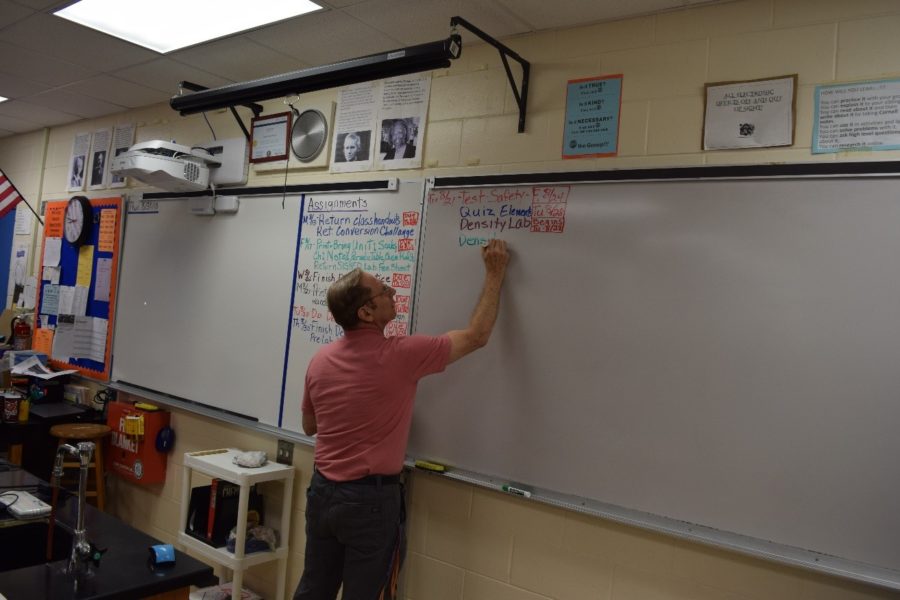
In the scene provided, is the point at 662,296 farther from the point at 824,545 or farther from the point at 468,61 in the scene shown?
the point at 468,61

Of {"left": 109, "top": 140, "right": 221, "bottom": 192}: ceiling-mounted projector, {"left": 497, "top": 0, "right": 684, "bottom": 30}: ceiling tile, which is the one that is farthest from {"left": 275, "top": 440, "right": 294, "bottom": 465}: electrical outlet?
{"left": 497, "top": 0, "right": 684, "bottom": 30}: ceiling tile

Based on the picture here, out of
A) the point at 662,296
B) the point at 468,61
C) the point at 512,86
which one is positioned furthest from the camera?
the point at 468,61

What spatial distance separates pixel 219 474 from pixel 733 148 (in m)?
2.45

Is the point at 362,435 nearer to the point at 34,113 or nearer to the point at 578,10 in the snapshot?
the point at 578,10

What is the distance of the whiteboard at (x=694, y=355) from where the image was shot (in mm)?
1738

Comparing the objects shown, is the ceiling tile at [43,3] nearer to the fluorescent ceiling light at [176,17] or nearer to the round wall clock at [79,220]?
the fluorescent ceiling light at [176,17]

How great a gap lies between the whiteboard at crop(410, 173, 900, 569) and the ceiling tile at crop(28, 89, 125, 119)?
114 inches

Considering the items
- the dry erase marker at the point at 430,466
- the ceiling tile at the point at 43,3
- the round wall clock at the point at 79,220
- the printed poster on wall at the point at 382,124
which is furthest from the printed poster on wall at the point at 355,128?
the round wall clock at the point at 79,220

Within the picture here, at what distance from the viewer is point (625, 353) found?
2090mm

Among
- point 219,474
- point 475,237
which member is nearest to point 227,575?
point 219,474

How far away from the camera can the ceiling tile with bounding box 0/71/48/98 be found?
3703mm

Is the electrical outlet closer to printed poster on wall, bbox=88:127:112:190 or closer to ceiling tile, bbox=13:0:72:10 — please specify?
ceiling tile, bbox=13:0:72:10

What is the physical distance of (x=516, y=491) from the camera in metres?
2.24

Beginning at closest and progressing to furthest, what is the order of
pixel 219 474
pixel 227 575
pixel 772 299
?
pixel 772 299 → pixel 219 474 → pixel 227 575
